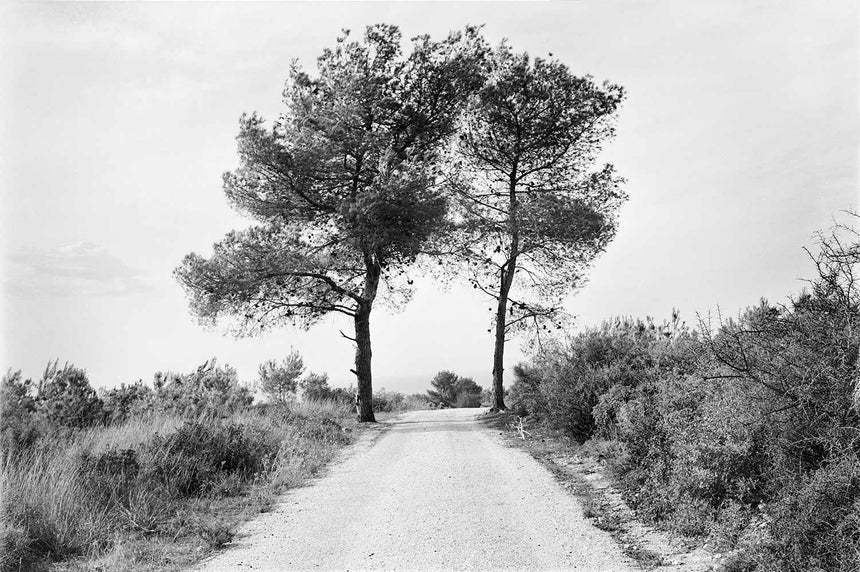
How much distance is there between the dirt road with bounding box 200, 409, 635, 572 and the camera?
6.79 metres

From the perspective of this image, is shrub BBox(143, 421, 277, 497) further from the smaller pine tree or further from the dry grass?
the smaller pine tree

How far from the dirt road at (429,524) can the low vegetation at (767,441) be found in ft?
3.64

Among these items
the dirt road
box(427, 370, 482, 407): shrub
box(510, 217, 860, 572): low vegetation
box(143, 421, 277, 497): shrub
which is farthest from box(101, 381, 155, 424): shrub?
box(427, 370, 482, 407): shrub

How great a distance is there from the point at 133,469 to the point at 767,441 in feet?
29.0

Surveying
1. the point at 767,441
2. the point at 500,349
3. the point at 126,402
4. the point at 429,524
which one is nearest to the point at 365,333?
the point at 500,349

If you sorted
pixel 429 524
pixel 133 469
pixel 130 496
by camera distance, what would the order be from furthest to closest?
pixel 133 469, pixel 130 496, pixel 429 524

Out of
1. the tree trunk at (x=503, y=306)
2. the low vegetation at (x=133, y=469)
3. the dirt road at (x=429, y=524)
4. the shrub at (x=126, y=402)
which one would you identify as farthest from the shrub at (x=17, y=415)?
the tree trunk at (x=503, y=306)

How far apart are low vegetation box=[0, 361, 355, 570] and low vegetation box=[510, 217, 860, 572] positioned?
5518 millimetres

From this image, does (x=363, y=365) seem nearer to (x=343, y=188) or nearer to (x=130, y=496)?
(x=343, y=188)

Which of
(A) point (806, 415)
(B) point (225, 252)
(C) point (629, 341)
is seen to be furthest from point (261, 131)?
(A) point (806, 415)

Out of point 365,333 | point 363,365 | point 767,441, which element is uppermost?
point 365,333

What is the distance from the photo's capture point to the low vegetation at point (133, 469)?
7.53m

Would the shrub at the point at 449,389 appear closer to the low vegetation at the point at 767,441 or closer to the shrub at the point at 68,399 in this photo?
the shrub at the point at 68,399

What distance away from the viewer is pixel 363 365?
74.7 feet
